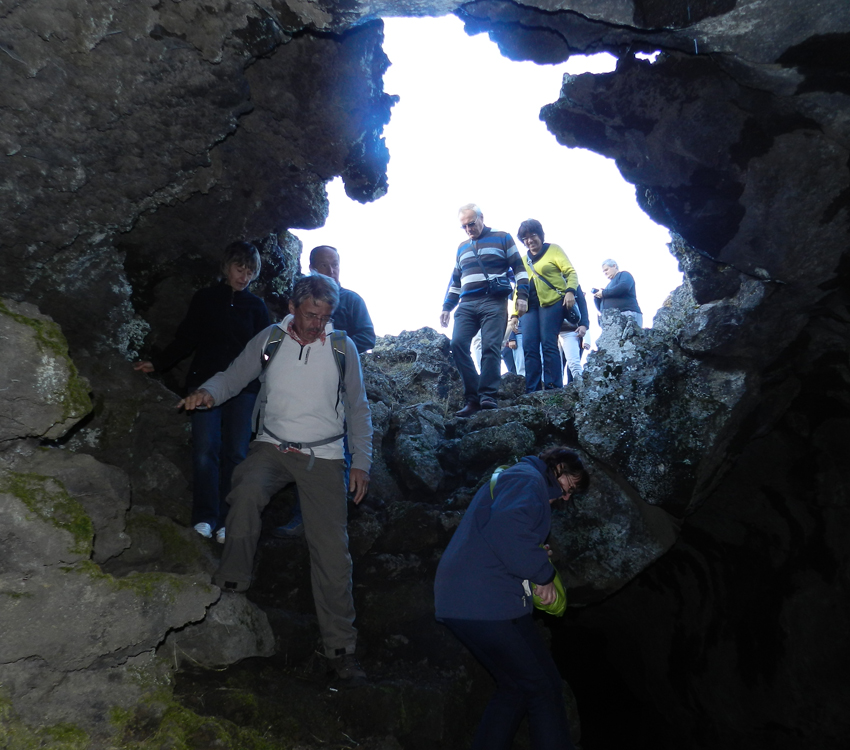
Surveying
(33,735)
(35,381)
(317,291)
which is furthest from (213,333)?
(33,735)

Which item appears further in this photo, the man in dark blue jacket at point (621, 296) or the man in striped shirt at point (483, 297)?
the man in dark blue jacket at point (621, 296)

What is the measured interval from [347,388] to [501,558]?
63.2 inches

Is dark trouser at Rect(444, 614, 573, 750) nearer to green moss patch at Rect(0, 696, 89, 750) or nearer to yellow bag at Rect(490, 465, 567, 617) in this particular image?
yellow bag at Rect(490, 465, 567, 617)

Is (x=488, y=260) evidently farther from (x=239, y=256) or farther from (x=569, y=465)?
(x=569, y=465)

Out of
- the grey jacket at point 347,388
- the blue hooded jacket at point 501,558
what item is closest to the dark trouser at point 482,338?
the grey jacket at point 347,388

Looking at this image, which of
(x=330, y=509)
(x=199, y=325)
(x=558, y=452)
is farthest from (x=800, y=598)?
(x=199, y=325)

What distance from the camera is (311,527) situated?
4.18m

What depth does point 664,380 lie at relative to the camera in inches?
252

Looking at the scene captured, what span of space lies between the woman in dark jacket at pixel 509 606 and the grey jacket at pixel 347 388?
101 centimetres

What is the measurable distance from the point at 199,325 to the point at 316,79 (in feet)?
7.81

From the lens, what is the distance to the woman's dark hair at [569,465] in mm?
4172

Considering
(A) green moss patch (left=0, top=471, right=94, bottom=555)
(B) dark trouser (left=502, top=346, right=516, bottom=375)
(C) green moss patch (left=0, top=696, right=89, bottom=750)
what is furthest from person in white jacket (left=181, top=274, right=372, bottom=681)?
(B) dark trouser (left=502, top=346, right=516, bottom=375)

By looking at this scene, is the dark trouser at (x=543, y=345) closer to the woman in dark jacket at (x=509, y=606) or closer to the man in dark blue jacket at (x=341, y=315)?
the man in dark blue jacket at (x=341, y=315)

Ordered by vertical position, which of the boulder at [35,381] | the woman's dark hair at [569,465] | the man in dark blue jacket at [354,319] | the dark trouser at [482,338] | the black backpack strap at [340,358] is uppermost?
the dark trouser at [482,338]
